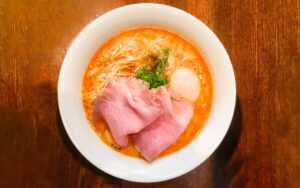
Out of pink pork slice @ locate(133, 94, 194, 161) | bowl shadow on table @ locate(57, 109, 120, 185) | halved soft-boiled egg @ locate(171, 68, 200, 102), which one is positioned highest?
halved soft-boiled egg @ locate(171, 68, 200, 102)

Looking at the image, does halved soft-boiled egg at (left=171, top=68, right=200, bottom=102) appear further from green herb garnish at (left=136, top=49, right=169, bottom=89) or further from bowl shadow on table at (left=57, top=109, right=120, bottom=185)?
bowl shadow on table at (left=57, top=109, right=120, bottom=185)

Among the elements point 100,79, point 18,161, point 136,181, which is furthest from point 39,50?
point 136,181

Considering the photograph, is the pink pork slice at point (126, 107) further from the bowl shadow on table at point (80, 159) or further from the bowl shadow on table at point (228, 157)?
the bowl shadow on table at point (228, 157)

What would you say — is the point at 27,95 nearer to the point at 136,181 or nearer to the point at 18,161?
the point at 18,161

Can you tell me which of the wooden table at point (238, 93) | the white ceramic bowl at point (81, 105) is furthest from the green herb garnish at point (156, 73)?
the wooden table at point (238, 93)

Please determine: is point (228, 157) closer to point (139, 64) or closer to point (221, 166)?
point (221, 166)

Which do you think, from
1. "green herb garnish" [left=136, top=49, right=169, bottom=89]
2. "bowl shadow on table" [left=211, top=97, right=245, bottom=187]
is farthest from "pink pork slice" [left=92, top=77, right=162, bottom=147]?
"bowl shadow on table" [left=211, top=97, right=245, bottom=187]

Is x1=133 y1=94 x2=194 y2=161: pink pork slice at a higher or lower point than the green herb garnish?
lower
